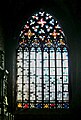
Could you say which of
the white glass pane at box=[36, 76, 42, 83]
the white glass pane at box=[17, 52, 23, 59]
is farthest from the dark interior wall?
the white glass pane at box=[36, 76, 42, 83]

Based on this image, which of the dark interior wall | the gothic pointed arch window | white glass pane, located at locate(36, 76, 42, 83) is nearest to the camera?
the dark interior wall

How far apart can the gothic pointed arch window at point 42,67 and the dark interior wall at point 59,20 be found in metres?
0.33

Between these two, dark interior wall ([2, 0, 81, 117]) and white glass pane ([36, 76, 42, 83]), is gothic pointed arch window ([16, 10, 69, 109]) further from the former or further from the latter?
dark interior wall ([2, 0, 81, 117])

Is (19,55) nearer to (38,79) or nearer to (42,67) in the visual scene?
(42,67)

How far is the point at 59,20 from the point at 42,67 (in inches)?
69.6

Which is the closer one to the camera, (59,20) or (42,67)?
(42,67)

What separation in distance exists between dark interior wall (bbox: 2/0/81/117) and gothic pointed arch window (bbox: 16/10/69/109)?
0.33m

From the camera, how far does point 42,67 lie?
17094 mm

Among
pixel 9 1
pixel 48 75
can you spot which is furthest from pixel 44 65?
pixel 9 1

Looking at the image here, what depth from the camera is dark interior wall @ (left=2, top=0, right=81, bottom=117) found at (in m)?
16.4

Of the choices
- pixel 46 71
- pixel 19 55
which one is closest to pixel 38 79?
pixel 46 71

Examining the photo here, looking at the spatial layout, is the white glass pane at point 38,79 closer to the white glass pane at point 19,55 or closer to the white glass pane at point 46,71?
the white glass pane at point 46,71

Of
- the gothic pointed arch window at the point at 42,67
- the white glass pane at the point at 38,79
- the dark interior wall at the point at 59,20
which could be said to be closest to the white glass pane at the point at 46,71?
the gothic pointed arch window at the point at 42,67

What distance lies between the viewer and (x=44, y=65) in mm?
17156
